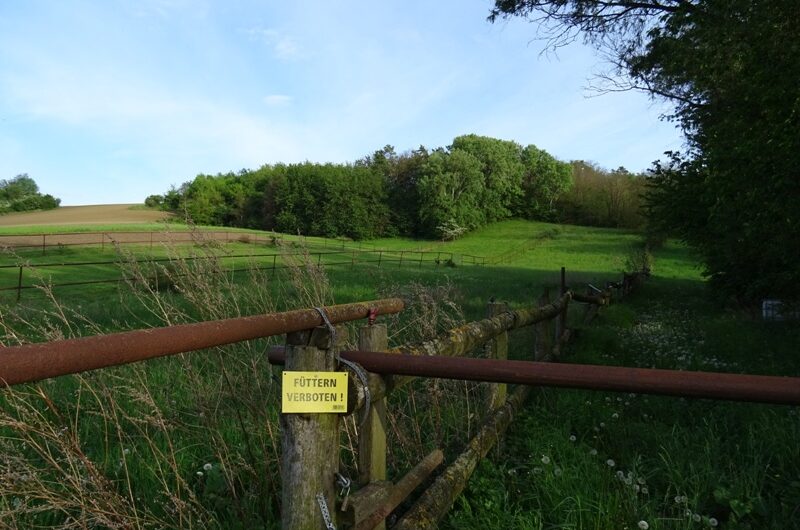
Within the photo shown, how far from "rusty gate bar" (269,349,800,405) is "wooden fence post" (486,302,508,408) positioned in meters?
2.05

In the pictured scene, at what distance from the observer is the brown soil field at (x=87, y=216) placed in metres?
71.3

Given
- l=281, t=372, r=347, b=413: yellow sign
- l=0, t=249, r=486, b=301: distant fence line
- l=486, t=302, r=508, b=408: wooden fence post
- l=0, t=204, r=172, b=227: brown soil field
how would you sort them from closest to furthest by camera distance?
1. l=281, t=372, r=347, b=413: yellow sign
2. l=486, t=302, r=508, b=408: wooden fence post
3. l=0, t=249, r=486, b=301: distant fence line
4. l=0, t=204, r=172, b=227: brown soil field


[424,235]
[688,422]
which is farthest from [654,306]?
[424,235]

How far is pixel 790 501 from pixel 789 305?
12.0 meters

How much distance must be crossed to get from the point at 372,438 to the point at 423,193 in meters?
72.6

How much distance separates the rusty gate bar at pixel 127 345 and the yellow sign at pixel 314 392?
15cm

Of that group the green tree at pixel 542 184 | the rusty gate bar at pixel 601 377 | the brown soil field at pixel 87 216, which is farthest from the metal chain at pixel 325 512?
the green tree at pixel 542 184

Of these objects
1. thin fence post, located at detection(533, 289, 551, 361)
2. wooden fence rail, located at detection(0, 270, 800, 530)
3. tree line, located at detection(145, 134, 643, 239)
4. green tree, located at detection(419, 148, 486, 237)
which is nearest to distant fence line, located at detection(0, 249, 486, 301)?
wooden fence rail, located at detection(0, 270, 800, 530)

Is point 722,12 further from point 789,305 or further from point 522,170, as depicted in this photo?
point 522,170

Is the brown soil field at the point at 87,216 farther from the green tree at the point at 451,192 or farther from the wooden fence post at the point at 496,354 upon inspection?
the wooden fence post at the point at 496,354

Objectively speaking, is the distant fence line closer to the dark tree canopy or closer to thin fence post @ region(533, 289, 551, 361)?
thin fence post @ region(533, 289, 551, 361)

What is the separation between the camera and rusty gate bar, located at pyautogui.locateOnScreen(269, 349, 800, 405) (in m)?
1.40

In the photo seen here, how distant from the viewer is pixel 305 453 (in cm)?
166

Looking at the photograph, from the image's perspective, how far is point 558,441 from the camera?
3555 mm
